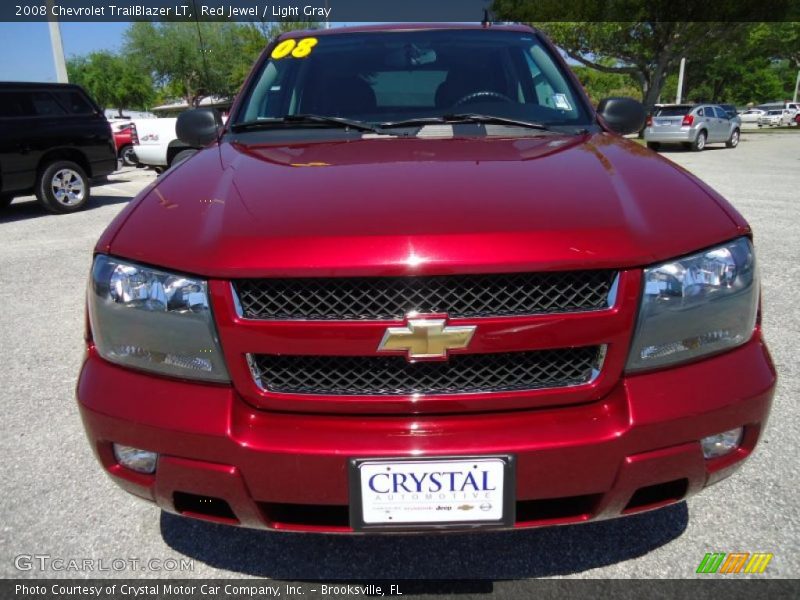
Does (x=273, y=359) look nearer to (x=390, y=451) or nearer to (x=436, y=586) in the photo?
(x=390, y=451)

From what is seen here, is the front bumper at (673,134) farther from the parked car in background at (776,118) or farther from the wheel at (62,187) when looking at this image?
the parked car in background at (776,118)

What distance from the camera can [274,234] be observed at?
1484 millimetres

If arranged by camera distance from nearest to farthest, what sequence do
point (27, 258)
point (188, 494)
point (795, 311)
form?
point (188, 494)
point (795, 311)
point (27, 258)

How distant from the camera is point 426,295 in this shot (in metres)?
1.45

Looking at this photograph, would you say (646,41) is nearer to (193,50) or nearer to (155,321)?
(193,50)

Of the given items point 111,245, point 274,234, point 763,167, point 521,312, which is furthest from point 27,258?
point 763,167

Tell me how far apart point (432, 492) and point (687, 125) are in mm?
20534

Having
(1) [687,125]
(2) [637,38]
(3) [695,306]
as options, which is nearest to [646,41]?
(2) [637,38]

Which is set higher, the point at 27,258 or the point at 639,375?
the point at 639,375

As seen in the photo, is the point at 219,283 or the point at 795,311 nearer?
the point at 219,283

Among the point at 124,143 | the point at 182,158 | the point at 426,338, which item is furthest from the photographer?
the point at 124,143

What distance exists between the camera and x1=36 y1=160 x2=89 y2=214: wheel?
866cm

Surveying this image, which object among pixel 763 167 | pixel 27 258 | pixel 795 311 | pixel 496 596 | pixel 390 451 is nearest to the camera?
pixel 390 451

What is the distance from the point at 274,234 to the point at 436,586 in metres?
1.16
